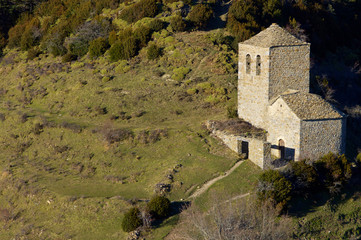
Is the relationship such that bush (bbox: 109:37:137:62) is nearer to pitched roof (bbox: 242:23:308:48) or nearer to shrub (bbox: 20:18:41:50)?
shrub (bbox: 20:18:41:50)

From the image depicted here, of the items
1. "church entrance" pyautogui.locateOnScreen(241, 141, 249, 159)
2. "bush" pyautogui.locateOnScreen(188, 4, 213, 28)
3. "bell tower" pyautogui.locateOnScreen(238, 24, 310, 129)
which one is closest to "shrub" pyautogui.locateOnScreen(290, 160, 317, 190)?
"church entrance" pyautogui.locateOnScreen(241, 141, 249, 159)

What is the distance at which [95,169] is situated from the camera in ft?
105

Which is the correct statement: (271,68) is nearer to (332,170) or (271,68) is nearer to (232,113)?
(232,113)

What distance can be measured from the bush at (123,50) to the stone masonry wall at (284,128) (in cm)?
2122

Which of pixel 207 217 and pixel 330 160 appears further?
pixel 330 160

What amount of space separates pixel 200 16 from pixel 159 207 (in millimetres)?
29467

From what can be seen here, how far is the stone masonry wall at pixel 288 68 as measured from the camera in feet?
104

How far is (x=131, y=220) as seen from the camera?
24.2m

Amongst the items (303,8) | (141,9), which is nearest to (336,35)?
(303,8)

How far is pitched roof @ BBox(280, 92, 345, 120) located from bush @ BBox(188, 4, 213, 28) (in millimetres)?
22126

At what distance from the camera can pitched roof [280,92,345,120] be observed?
1125 inches

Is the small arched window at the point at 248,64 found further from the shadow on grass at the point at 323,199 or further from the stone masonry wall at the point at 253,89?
the shadow on grass at the point at 323,199

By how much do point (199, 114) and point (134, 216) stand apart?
15.4 m

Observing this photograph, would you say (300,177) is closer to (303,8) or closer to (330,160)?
(330,160)
